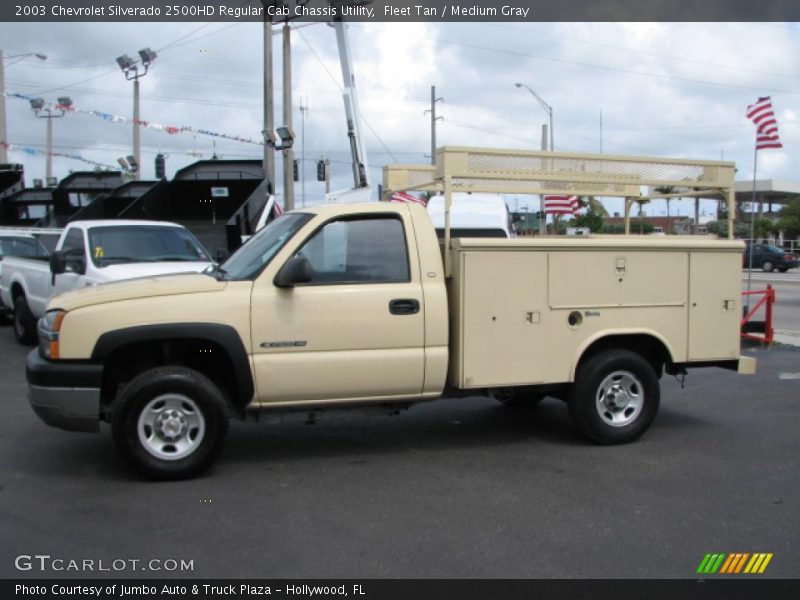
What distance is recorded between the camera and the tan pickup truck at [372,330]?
555 cm

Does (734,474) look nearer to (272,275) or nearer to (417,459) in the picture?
(417,459)

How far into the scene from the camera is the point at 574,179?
22.1 ft

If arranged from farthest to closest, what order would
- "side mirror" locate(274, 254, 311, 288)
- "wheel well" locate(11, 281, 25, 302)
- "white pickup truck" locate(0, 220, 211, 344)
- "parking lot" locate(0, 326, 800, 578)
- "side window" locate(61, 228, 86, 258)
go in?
"wheel well" locate(11, 281, 25, 302) → "side window" locate(61, 228, 86, 258) → "white pickup truck" locate(0, 220, 211, 344) → "side mirror" locate(274, 254, 311, 288) → "parking lot" locate(0, 326, 800, 578)

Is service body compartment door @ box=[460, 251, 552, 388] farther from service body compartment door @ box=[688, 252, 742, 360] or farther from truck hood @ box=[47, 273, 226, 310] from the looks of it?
truck hood @ box=[47, 273, 226, 310]

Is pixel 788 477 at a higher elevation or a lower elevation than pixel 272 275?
lower

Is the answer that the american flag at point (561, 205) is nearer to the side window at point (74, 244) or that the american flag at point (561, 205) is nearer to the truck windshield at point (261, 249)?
the side window at point (74, 244)

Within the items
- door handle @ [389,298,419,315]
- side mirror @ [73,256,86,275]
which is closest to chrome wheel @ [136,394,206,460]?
door handle @ [389,298,419,315]

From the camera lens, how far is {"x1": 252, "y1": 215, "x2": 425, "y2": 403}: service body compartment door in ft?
18.9

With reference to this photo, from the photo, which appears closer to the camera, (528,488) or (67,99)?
(528,488)

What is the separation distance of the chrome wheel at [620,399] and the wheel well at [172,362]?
2.98 meters

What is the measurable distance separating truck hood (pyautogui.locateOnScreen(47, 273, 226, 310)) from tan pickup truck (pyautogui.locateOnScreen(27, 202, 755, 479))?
0.6 inches
